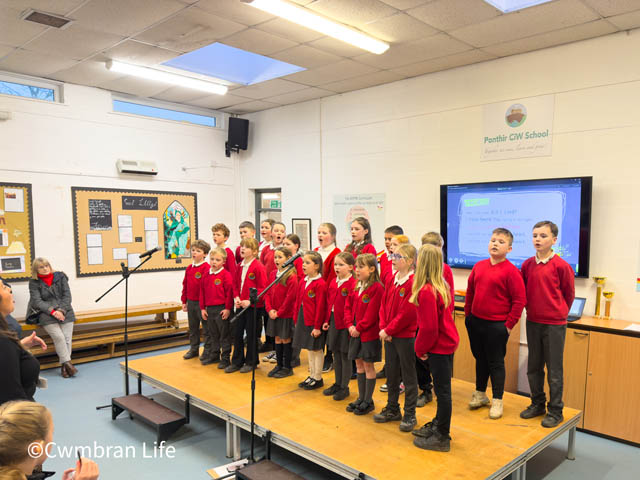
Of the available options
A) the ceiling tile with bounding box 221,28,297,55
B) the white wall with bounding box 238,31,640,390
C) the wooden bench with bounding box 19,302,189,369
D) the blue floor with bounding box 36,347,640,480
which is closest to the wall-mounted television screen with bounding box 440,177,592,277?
the white wall with bounding box 238,31,640,390

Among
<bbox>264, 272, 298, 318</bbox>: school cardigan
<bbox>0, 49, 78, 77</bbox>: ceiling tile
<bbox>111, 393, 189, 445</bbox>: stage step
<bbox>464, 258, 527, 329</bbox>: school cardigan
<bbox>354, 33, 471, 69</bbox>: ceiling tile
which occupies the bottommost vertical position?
<bbox>111, 393, 189, 445</bbox>: stage step

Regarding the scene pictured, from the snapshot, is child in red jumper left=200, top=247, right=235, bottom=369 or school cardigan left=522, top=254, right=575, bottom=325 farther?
child in red jumper left=200, top=247, right=235, bottom=369

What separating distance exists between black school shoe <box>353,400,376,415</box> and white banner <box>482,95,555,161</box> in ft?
9.33

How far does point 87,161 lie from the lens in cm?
598

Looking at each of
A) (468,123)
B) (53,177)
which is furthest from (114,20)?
(468,123)

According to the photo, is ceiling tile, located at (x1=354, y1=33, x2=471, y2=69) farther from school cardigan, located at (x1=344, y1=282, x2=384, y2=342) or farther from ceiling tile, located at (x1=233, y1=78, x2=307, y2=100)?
school cardigan, located at (x1=344, y1=282, x2=384, y2=342)

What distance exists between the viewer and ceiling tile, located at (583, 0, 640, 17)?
3.42m

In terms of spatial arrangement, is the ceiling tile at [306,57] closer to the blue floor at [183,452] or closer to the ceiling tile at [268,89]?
the ceiling tile at [268,89]

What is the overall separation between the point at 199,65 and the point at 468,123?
3144 mm

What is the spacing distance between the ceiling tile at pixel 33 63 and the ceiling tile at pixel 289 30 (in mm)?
2394

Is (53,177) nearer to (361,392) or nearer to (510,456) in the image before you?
(361,392)

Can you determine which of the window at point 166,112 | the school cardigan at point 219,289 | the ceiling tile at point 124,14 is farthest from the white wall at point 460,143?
the ceiling tile at point 124,14

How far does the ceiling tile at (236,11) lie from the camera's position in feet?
11.5

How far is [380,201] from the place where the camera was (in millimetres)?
5773
